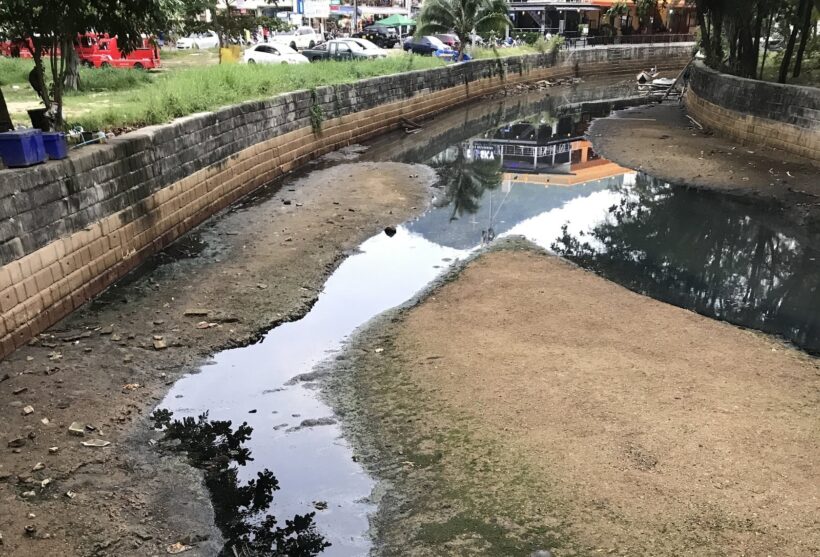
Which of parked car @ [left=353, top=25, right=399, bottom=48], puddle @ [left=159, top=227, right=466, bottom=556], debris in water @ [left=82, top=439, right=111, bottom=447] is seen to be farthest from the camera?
parked car @ [left=353, top=25, right=399, bottom=48]

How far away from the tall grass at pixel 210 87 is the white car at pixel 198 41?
67.3 feet

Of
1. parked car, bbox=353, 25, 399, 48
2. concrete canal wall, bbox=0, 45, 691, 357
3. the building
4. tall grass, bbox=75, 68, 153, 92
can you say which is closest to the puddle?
concrete canal wall, bbox=0, 45, 691, 357

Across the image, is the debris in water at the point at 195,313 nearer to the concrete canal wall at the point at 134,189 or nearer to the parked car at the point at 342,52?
the concrete canal wall at the point at 134,189

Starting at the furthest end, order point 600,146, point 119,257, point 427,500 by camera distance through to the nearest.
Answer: point 600,146 → point 119,257 → point 427,500

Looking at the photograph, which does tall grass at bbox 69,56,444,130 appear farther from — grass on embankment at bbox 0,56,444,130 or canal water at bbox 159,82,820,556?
A: canal water at bbox 159,82,820,556

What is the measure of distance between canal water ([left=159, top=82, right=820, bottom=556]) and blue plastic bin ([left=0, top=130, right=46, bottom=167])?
3064 mm

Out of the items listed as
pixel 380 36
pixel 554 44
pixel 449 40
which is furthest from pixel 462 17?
pixel 380 36

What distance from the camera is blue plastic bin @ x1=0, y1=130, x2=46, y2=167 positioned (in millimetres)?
7180

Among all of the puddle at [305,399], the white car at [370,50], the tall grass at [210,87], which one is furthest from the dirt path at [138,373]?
the white car at [370,50]

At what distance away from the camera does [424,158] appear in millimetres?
18781

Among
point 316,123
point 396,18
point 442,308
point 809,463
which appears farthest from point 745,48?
point 396,18

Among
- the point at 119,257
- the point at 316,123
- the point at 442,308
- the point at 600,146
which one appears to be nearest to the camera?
the point at 442,308

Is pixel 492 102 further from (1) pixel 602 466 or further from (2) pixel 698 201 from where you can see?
(1) pixel 602 466

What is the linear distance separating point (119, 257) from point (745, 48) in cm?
2201
